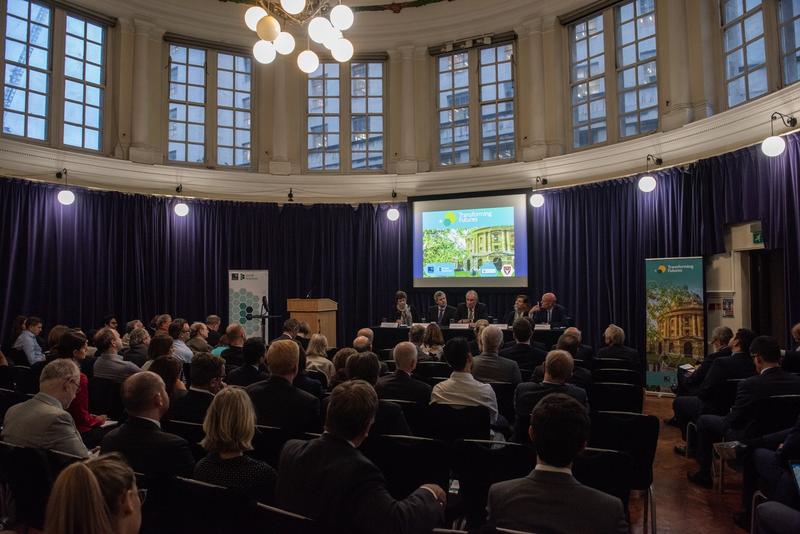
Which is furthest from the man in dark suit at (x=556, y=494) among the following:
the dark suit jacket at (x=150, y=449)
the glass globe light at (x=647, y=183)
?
the glass globe light at (x=647, y=183)

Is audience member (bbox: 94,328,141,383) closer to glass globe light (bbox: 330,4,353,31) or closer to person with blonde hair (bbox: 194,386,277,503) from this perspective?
person with blonde hair (bbox: 194,386,277,503)

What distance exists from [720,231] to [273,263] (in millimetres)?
7841

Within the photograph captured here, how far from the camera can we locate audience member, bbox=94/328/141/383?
197 inches

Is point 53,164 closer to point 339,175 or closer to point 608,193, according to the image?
point 339,175

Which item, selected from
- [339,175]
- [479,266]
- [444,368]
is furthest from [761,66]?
[339,175]

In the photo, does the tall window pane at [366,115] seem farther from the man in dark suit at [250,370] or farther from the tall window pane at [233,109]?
the man in dark suit at [250,370]

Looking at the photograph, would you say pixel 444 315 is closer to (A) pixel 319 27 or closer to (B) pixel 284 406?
(A) pixel 319 27

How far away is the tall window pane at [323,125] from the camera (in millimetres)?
12227

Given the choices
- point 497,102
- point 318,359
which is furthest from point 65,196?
point 497,102

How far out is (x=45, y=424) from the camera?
310 centimetres

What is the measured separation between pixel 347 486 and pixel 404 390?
2.02 metres

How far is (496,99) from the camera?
1141cm

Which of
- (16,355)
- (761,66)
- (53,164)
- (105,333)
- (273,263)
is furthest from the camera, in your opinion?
(273,263)

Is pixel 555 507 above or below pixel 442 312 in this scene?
below
